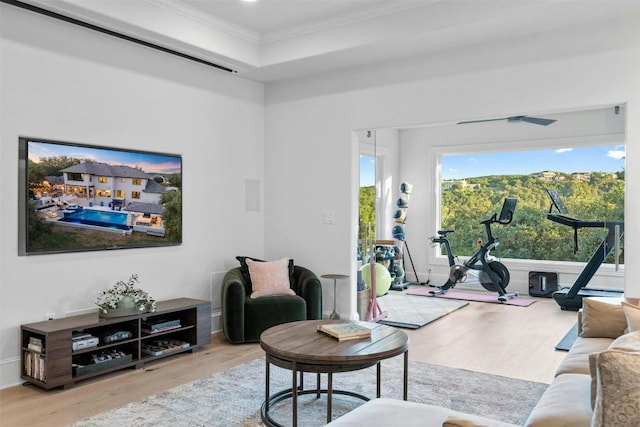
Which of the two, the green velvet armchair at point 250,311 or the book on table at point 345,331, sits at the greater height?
the book on table at point 345,331

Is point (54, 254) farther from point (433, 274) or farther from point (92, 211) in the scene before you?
point (433, 274)

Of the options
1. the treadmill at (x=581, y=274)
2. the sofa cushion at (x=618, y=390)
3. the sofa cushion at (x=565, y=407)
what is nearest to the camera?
the sofa cushion at (x=618, y=390)

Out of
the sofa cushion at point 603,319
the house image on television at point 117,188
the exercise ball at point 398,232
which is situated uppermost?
the house image on television at point 117,188

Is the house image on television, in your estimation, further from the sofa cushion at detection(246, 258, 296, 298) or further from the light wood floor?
the light wood floor

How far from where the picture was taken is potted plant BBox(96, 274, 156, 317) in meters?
4.14

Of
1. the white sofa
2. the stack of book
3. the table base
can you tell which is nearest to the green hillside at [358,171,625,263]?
the table base

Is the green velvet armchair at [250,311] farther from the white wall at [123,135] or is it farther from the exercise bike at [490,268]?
the exercise bike at [490,268]

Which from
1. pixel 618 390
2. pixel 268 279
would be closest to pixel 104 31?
pixel 268 279

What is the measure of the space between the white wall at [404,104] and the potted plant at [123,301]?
201 cm

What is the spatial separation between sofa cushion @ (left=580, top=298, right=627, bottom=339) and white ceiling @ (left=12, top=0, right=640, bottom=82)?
220cm

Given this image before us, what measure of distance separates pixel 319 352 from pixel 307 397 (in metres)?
0.81

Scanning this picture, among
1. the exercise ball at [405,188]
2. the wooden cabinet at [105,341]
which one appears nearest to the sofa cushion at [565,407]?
the wooden cabinet at [105,341]

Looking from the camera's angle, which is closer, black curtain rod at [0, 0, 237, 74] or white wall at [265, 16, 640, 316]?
black curtain rod at [0, 0, 237, 74]

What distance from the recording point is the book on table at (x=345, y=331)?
10.5ft
